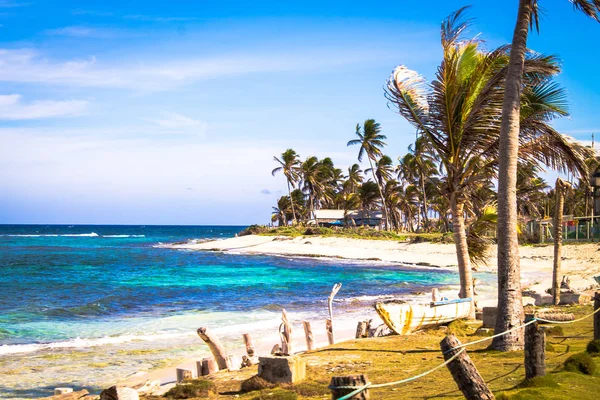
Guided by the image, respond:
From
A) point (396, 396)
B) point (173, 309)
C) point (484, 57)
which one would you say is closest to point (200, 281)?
point (173, 309)

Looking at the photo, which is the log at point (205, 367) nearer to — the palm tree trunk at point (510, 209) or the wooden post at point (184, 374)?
the wooden post at point (184, 374)

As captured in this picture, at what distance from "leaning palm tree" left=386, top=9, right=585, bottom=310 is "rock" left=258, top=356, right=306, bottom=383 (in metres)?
6.17

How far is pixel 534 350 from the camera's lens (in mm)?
7480

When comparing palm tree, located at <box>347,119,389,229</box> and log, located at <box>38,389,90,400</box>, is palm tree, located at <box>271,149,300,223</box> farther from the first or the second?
log, located at <box>38,389,90,400</box>

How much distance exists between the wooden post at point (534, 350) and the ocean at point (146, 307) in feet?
29.7

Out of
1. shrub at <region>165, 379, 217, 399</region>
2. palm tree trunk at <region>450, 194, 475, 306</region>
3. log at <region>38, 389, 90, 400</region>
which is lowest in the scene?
log at <region>38, 389, 90, 400</region>

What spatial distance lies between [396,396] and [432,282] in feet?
98.0

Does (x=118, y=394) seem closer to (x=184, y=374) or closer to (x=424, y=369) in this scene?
(x=184, y=374)

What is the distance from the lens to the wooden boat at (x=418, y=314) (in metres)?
13.8

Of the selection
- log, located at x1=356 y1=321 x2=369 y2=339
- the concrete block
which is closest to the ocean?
log, located at x1=356 y1=321 x2=369 y2=339

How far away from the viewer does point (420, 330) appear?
14.5 m

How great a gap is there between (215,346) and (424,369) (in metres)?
4.45

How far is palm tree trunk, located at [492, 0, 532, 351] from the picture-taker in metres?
10.7

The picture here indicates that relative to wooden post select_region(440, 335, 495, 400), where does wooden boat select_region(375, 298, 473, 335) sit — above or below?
below
